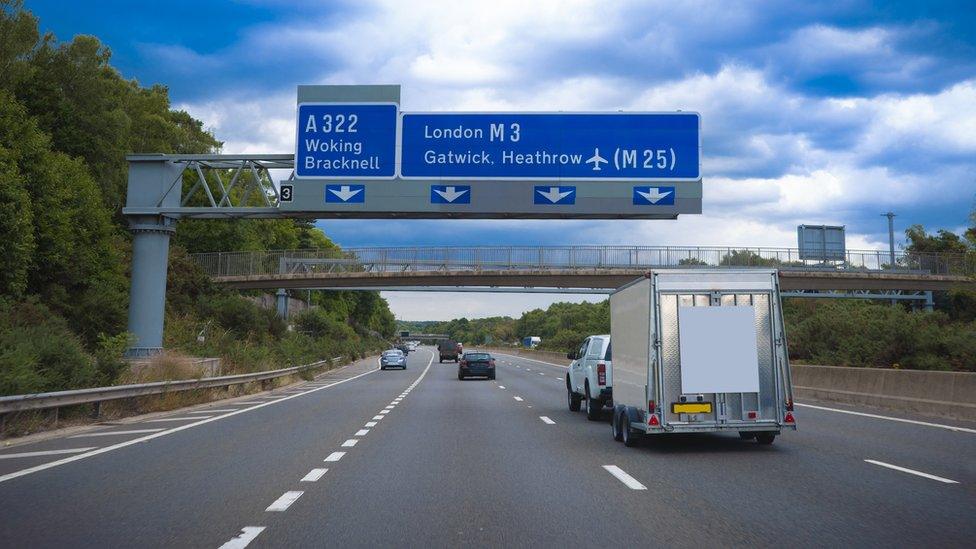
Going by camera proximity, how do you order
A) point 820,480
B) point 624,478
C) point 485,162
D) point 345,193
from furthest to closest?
point 345,193 → point 485,162 → point 624,478 → point 820,480

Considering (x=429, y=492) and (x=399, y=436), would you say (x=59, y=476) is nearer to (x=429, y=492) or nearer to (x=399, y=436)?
(x=429, y=492)

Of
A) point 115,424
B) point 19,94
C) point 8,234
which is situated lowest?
point 115,424

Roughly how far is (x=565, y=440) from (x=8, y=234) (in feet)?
68.1

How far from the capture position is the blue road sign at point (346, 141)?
2305cm

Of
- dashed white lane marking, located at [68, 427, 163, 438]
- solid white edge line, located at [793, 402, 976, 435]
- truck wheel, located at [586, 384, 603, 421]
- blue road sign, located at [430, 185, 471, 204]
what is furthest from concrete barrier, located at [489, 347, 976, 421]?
dashed white lane marking, located at [68, 427, 163, 438]

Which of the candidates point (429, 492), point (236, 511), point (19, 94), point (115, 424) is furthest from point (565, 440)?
point (19, 94)

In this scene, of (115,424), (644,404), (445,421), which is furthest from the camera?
(445,421)

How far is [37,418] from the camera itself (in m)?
14.9

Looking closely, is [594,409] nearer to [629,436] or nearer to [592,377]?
[592,377]

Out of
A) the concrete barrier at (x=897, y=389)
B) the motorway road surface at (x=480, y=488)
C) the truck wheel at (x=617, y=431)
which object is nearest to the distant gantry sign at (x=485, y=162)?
the concrete barrier at (x=897, y=389)

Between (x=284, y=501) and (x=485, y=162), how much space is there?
15.3 meters

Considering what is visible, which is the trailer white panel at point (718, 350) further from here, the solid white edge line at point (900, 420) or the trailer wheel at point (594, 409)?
the trailer wheel at point (594, 409)

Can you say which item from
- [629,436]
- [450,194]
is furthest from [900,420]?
[450,194]

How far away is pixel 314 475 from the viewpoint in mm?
10211
